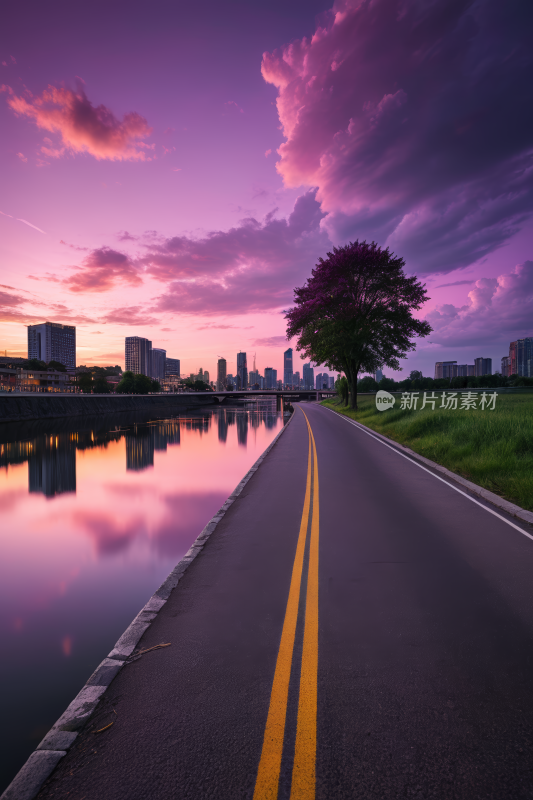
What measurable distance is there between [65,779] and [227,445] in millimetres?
22608

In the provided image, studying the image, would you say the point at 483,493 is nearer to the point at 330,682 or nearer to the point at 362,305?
the point at 330,682

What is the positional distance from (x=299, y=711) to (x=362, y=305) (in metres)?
33.5

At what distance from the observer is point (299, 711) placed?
2914mm

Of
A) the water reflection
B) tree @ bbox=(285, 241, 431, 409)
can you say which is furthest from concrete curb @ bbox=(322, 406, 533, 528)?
tree @ bbox=(285, 241, 431, 409)

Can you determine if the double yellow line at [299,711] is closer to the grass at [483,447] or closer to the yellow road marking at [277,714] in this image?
the yellow road marking at [277,714]

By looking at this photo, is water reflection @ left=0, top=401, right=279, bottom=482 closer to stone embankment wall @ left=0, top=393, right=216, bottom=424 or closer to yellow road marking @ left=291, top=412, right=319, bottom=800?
yellow road marking @ left=291, top=412, right=319, bottom=800

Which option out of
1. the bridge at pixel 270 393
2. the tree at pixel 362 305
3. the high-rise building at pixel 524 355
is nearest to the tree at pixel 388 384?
the bridge at pixel 270 393

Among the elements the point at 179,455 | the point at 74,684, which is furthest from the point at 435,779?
the point at 179,455

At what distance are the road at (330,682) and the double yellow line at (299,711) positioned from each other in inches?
0.5

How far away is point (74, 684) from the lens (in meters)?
4.07

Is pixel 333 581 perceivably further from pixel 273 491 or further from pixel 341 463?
pixel 341 463

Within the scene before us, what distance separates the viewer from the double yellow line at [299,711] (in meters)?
2.37

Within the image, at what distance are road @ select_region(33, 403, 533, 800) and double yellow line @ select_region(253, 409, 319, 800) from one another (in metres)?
0.01

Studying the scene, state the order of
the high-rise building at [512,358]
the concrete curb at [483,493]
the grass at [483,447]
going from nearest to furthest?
the concrete curb at [483,493], the grass at [483,447], the high-rise building at [512,358]
